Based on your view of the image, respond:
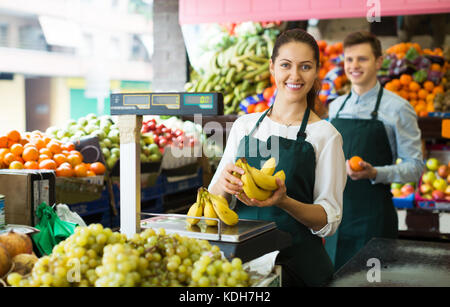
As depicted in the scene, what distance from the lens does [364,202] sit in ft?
9.50

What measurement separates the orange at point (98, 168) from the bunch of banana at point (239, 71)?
2.05m

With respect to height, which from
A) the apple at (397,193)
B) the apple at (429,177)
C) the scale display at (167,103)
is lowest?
the apple at (397,193)

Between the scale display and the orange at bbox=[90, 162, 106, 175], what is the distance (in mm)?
2112

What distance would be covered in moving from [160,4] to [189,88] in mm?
1155

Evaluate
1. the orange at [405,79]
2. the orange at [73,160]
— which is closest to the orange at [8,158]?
the orange at [73,160]

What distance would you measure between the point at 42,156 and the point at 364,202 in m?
1.99

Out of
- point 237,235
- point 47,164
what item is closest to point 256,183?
point 237,235

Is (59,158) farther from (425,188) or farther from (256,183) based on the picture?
(425,188)

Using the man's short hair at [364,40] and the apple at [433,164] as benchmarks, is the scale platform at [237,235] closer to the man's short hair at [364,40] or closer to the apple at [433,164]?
the man's short hair at [364,40]

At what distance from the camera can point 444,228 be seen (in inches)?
151

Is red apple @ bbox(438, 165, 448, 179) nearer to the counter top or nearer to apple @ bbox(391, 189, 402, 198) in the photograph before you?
apple @ bbox(391, 189, 402, 198)

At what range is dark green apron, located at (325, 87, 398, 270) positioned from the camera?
2846 mm

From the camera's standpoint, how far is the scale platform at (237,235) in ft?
4.36

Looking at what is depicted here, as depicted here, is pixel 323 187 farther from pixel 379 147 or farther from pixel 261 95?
pixel 261 95
